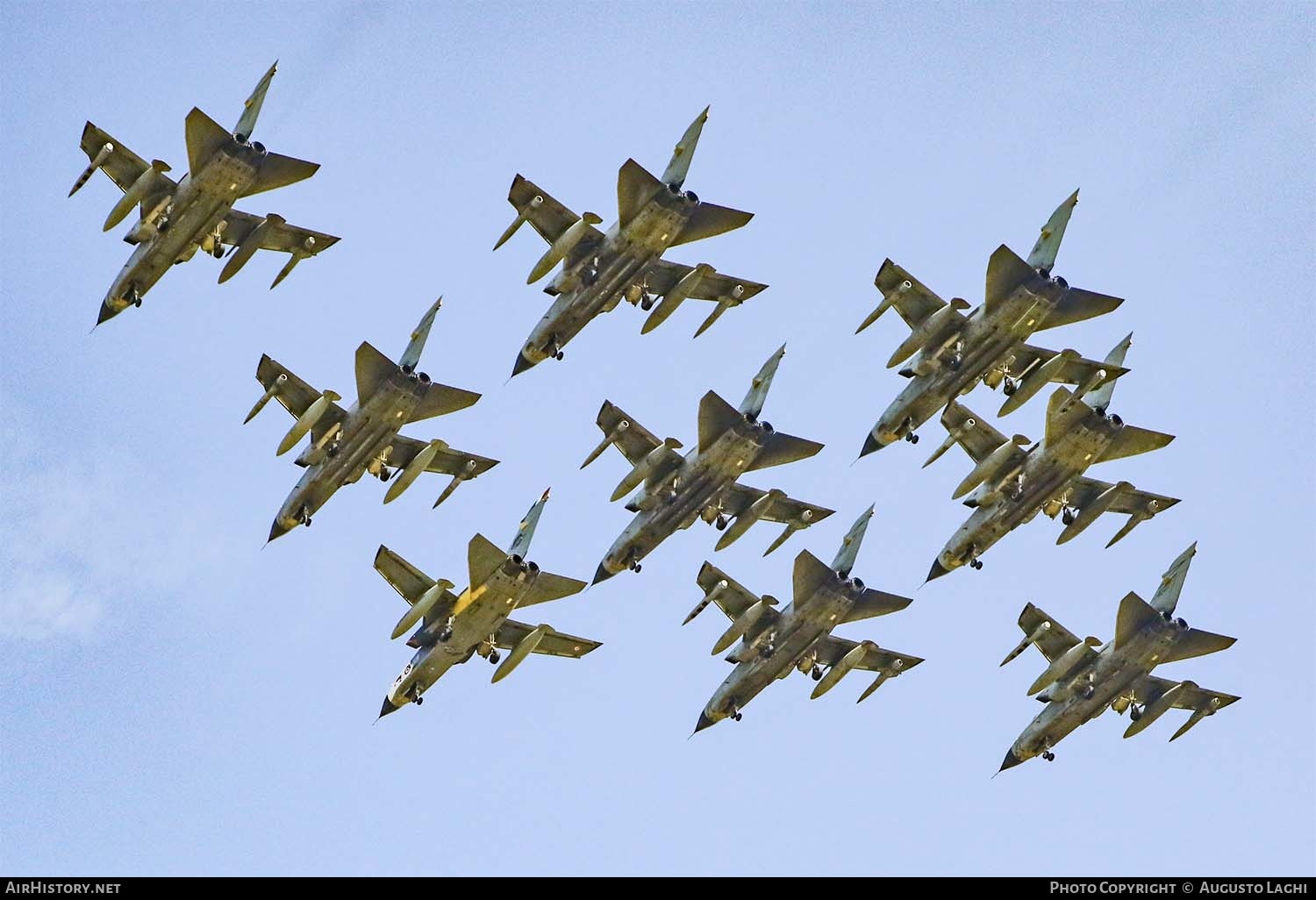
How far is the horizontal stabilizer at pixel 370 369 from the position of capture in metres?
73.5

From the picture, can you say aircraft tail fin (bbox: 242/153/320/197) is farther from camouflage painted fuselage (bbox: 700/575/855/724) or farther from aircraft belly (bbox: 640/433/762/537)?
camouflage painted fuselage (bbox: 700/575/855/724)

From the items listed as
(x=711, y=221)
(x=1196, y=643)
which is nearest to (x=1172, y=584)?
(x=1196, y=643)

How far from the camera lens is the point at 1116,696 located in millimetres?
84312

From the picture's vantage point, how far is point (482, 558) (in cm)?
7225

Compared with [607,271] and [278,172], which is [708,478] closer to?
[607,271]

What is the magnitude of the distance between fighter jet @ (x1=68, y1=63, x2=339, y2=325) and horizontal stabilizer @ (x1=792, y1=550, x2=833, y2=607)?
957 inches

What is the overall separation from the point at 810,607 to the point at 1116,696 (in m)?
15.3

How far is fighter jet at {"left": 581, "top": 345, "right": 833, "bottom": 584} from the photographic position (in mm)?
76500

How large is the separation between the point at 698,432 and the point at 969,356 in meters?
11.3

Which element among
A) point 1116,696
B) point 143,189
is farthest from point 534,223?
point 1116,696

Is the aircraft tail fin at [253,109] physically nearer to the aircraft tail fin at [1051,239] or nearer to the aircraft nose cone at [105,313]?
the aircraft nose cone at [105,313]

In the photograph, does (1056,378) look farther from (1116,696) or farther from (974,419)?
(1116,696)

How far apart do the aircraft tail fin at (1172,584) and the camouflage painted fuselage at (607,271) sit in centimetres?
2627

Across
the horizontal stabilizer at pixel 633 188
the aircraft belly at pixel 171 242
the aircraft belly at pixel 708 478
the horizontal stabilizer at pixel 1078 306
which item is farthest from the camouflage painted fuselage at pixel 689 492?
the aircraft belly at pixel 171 242
